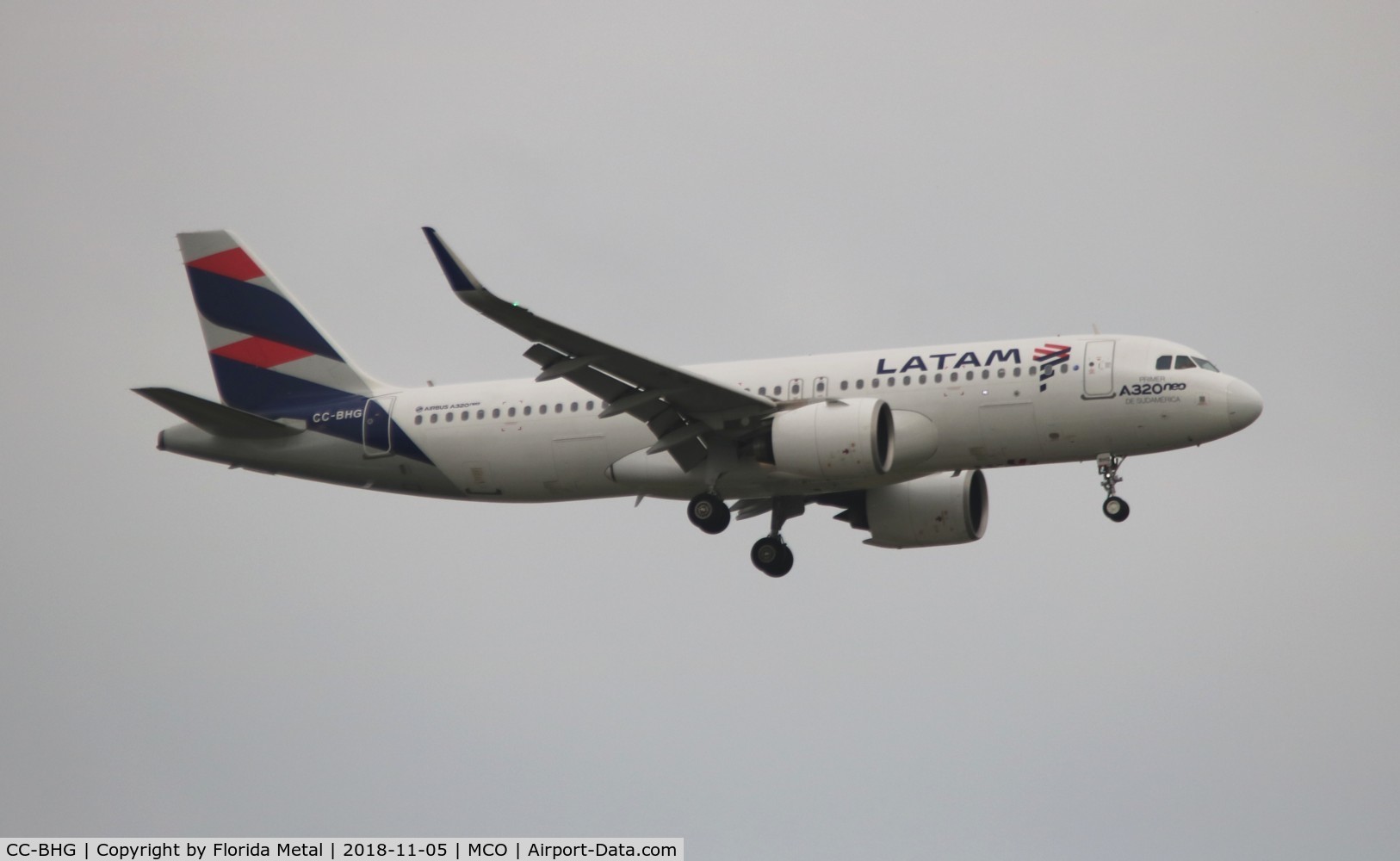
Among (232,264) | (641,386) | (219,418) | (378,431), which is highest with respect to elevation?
(232,264)

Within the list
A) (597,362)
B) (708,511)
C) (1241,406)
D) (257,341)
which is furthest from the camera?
(257,341)

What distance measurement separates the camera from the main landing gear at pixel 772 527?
4328 centimetres

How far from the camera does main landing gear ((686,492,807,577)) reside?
4328 centimetres

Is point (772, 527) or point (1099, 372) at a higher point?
point (1099, 372)

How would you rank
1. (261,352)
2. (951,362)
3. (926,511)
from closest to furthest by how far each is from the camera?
(951,362), (926,511), (261,352)

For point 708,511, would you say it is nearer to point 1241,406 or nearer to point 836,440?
point 836,440

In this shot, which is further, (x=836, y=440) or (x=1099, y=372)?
(x=1099, y=372)

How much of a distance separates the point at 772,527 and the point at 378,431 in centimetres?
958

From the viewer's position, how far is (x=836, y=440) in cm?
4006

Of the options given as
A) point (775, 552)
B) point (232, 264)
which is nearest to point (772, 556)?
point (775, 552)

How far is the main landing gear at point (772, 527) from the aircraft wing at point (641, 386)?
117cm

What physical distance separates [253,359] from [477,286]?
535 inches

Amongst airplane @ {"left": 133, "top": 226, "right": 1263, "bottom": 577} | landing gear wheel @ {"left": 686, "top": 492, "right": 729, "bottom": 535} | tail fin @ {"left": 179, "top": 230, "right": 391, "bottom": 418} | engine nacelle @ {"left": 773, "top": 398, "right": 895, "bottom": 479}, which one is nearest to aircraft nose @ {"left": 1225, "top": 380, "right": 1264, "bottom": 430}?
airplane @ {"left": 133, "top": 226, "right": 1263, "bottom": 577}

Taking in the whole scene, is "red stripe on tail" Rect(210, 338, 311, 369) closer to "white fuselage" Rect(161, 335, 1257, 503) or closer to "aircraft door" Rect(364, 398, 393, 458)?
"white fuselage" Rect(161, 335, 1257, 503)
